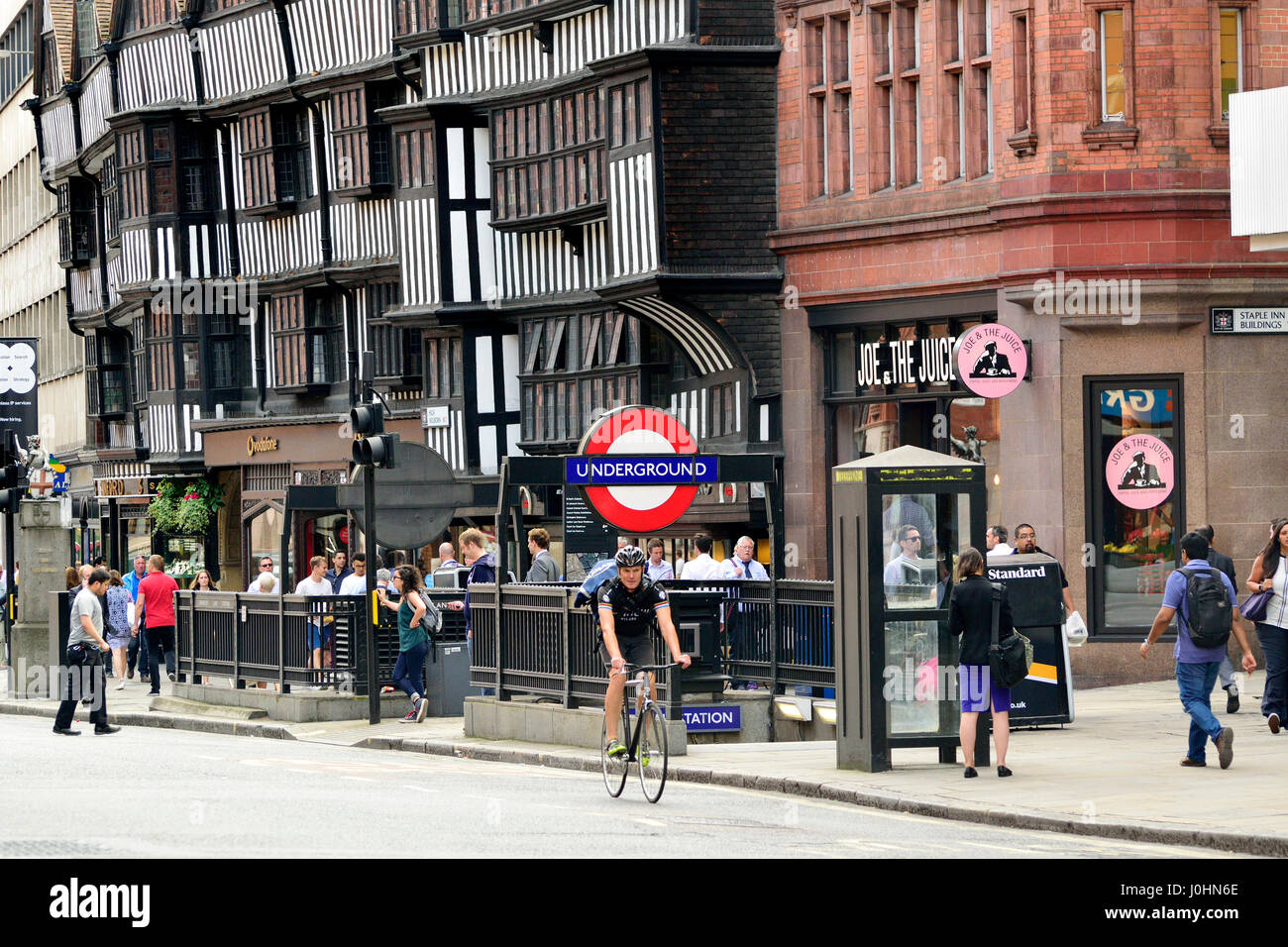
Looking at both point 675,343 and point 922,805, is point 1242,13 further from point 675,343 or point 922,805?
point 922,805

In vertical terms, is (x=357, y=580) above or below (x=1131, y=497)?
below

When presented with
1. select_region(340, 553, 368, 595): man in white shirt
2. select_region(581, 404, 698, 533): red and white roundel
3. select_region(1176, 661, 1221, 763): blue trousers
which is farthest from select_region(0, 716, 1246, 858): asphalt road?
select_region(340, 553, 368, 595): man in white shirt

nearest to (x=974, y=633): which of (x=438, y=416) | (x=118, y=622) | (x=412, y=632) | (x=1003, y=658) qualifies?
(x=1003, y=658)

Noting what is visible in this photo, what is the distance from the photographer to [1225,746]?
54.9 ft

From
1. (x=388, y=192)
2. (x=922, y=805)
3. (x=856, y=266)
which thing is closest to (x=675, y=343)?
(x=856, y=266)

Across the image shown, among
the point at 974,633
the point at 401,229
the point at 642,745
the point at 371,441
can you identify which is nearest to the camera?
the point at 642,745

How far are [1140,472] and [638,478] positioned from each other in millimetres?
9624

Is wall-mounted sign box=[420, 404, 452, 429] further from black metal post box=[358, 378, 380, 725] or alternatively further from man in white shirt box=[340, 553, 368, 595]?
black metal post box=[358, 378, 380, 725]

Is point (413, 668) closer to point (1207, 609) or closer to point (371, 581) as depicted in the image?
point (371, 581)

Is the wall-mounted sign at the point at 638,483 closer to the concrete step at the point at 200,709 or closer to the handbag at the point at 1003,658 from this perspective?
the handbag at the point at 1003,658

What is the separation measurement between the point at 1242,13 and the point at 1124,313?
12.5ft

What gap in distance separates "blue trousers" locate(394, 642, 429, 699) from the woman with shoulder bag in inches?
379

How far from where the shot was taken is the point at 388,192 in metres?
44.3

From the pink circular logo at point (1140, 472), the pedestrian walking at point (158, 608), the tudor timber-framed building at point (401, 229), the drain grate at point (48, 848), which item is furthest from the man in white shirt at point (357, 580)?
the drain grate at point (48, 848)
